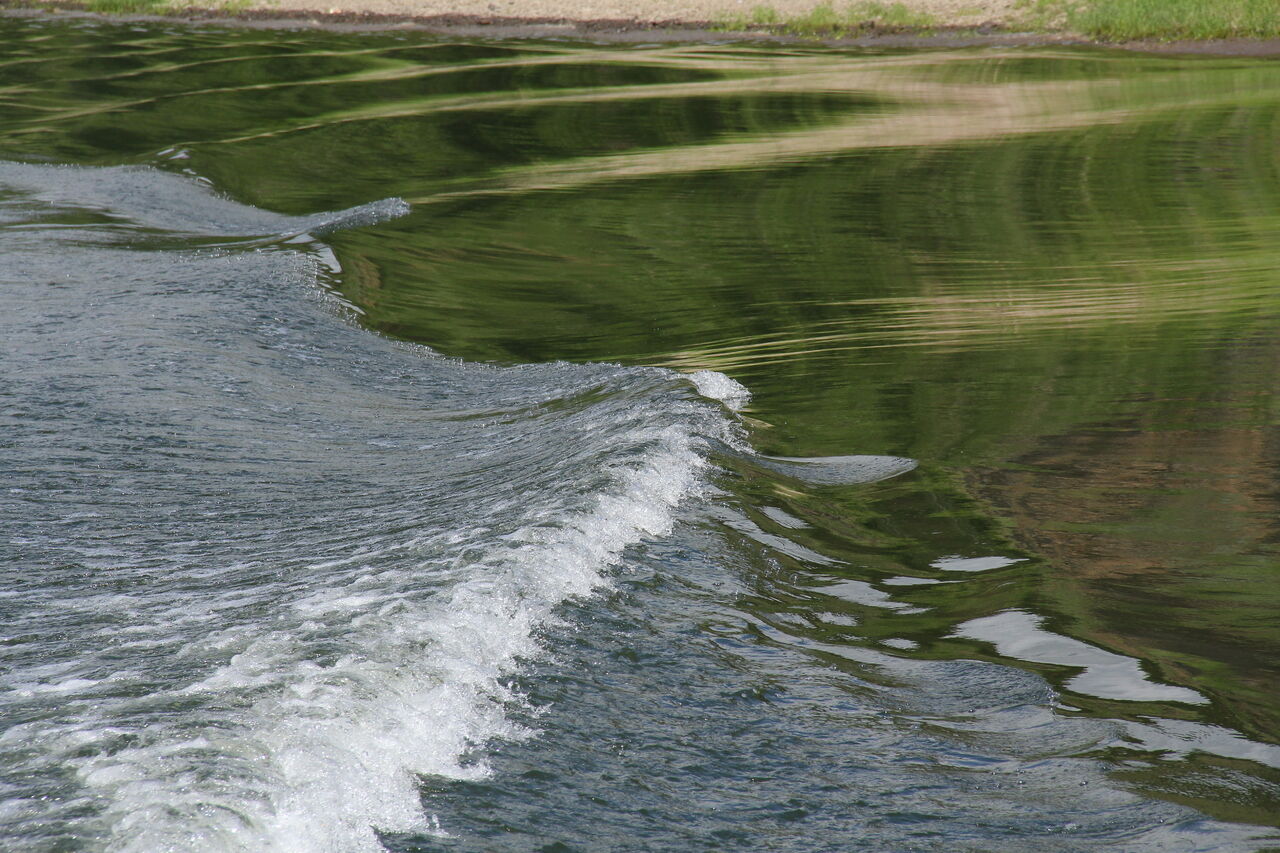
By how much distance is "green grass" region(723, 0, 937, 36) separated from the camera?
21.2 m

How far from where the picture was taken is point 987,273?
23.6 feet

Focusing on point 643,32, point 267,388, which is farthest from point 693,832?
point 643,32

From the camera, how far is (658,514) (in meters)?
3.70

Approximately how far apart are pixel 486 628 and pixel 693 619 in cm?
55

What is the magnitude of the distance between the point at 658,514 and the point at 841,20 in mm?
19829

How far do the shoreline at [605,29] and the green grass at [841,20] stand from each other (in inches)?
6.2

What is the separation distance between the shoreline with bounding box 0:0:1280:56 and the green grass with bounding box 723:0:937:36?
16 cm

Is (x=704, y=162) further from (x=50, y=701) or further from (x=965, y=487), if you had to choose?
(x=50, y=701)

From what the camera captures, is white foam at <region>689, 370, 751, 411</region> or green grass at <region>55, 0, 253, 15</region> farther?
green grass at <region>55, 0, 253, 15</region>

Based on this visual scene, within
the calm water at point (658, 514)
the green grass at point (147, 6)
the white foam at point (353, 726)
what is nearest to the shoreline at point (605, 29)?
the green grass at point (147, 6)

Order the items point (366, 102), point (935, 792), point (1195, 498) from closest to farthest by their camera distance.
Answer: point (935, 792) < point (1195, 498) < point (366, 102)

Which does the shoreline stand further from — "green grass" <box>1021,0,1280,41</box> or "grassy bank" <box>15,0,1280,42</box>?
"green grass" <box>1021,0,1280,41</box>

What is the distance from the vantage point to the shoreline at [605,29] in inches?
757

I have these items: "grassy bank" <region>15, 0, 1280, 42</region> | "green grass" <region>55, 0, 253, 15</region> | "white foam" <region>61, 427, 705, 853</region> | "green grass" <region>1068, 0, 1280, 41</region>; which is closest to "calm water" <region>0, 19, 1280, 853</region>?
"white foam" <region>61, 427, 705, 853</region>
